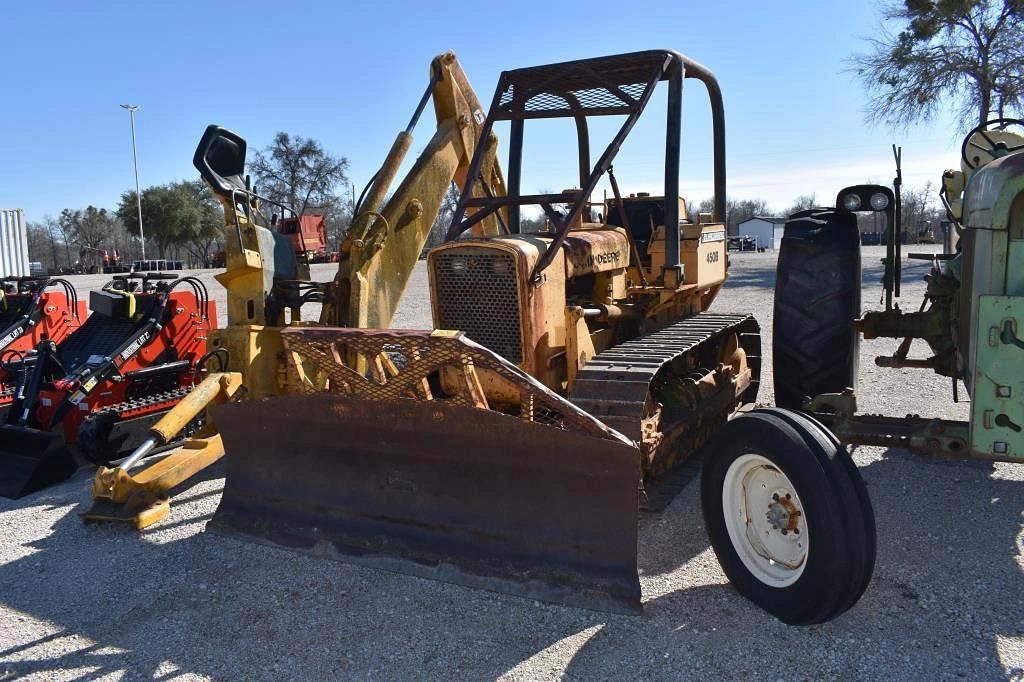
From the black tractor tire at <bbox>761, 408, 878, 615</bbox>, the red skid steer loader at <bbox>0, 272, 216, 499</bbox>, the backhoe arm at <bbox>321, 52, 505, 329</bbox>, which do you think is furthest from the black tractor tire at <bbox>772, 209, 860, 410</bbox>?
the red skid steer loader at <bbox>0, 272, 216, 499</bbox>

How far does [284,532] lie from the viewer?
177 inches

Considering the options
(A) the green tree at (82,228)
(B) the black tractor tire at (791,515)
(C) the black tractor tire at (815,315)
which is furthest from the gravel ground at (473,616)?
(A) the green tree at (82,228)

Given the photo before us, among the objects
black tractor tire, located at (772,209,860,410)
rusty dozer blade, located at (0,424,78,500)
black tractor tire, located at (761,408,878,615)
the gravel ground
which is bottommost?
the gravel ground

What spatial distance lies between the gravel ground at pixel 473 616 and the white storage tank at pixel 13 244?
25.1m

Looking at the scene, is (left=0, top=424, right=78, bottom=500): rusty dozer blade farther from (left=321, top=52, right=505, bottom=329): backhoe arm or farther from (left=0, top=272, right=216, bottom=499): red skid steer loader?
(left=321, top=52, right=505, bottom=329): backhoe arm

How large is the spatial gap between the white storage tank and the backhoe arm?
24383 millimetres

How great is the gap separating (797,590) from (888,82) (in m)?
30.2

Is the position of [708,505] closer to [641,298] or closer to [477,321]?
[477,321]

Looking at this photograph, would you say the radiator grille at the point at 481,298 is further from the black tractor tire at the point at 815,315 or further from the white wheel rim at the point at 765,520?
the black tractor tire at the point at 815,315

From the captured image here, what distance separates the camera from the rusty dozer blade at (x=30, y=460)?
6.07m

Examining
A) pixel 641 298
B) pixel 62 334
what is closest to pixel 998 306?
pixel 641 298

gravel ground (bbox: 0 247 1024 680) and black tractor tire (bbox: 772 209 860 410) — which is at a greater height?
black tractor tire (bbox: 772 209 860 410)

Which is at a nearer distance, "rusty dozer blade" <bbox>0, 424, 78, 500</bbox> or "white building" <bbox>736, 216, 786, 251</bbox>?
"rusty dozer blade" <bbox>0, 424, 78, 500</bbox>

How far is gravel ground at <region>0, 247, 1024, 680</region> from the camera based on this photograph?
3.40 metres
